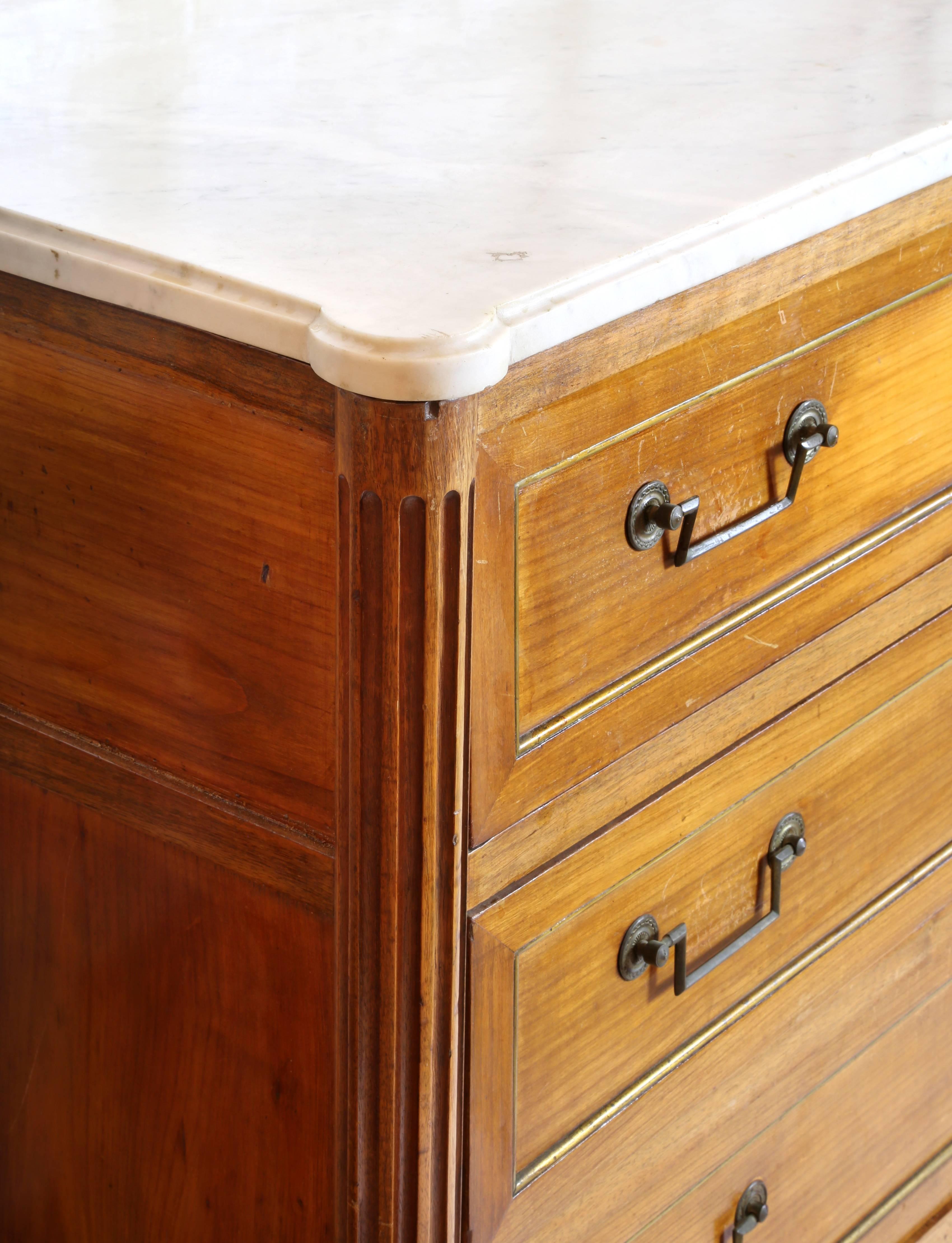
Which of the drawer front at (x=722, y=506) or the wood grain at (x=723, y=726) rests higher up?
the drawer front at (x=722, y=506)

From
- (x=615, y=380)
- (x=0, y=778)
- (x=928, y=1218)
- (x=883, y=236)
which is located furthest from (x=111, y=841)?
(x=928, y=1218)

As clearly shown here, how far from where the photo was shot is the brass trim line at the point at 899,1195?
115 cm

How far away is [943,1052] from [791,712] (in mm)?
474

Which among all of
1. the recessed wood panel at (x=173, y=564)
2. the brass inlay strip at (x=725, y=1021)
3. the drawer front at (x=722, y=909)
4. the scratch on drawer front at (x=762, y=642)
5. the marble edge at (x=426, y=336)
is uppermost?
the marble edge at (x=426, y=336)

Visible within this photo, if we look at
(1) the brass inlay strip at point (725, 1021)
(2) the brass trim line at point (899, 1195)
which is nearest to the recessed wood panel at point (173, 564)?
(1) the brass inlay strip at point (725, 1021)

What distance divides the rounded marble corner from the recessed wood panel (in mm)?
63

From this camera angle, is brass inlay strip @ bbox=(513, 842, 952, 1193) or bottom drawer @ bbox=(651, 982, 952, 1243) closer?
brass inlay strip @ bbox=(513, 842, 952, 1193)

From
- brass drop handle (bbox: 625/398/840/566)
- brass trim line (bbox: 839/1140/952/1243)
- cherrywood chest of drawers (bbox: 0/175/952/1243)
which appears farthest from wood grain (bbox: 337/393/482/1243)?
brass trim line (bbox: 839/1140/952/1243)

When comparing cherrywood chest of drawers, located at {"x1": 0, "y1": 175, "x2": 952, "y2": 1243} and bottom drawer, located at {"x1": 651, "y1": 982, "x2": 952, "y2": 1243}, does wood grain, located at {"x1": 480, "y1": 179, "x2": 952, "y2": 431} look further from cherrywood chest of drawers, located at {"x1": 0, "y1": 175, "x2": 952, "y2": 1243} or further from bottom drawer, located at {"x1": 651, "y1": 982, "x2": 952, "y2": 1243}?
bottom drawer, located at {"x1": 651, "y1": 982, "x2": 952, "y2": 1243}

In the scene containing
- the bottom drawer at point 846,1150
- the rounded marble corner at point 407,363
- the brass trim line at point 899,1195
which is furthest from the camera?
the brass trim line at point 899,1195

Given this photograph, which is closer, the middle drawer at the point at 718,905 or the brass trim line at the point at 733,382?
the brass trim line at the point at 733,382

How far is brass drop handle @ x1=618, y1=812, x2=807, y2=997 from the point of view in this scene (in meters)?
0.79

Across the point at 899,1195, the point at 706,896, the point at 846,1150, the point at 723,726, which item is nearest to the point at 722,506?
the point at 723,726

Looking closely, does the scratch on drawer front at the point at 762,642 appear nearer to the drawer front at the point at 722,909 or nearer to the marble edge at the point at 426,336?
the drawer front at the point at 722,909
